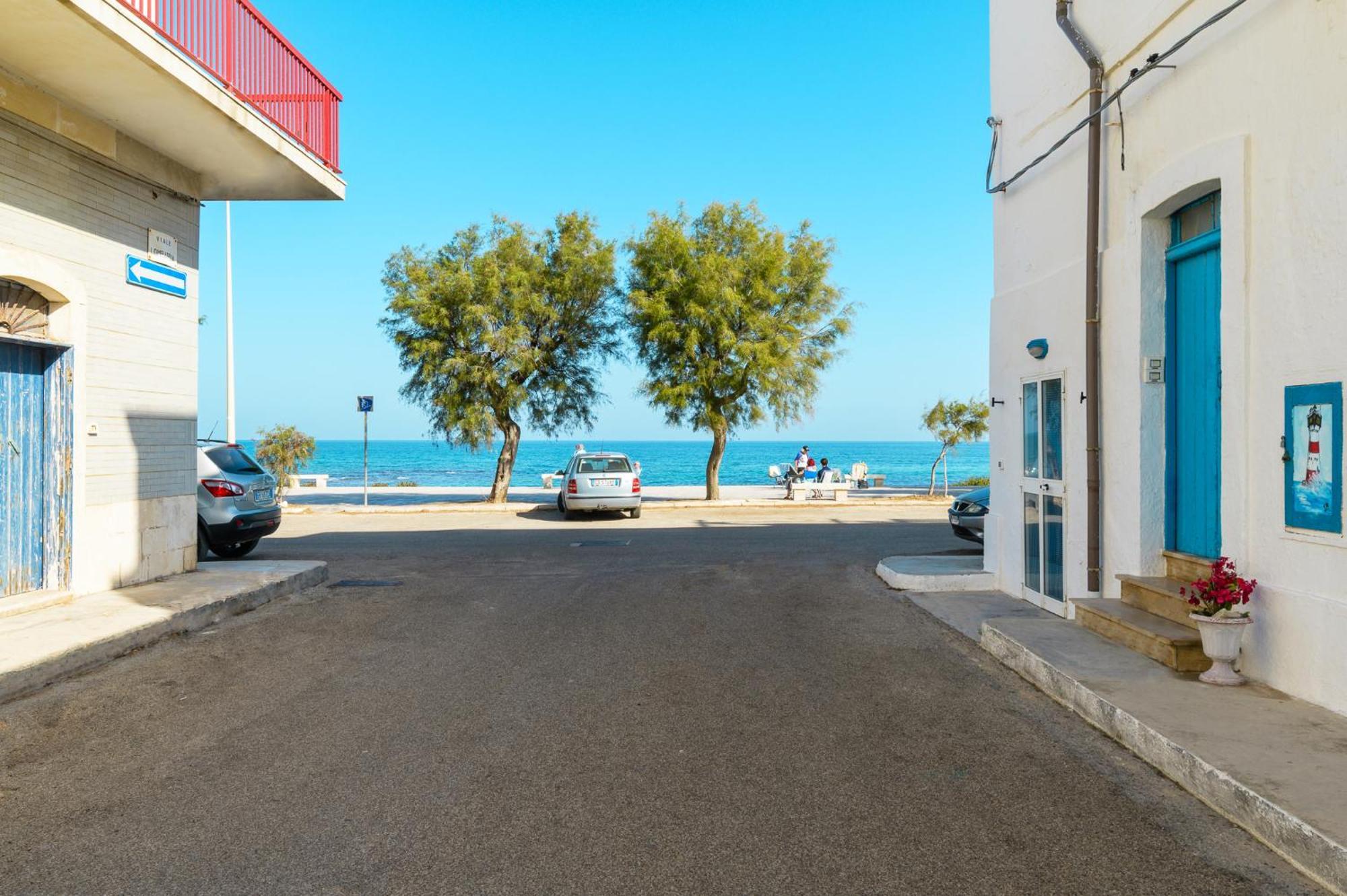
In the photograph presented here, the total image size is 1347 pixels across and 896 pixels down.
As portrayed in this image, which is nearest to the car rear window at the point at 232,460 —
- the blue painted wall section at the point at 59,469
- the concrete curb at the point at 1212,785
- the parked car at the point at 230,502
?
the parked car at the point at 230,502

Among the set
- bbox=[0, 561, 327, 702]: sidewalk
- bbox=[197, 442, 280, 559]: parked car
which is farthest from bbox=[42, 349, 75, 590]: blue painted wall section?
bbox=[197, 442, 280, 559]: parked car

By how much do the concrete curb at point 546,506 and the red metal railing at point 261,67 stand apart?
13.8m

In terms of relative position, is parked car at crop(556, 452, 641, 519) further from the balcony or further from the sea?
the sea

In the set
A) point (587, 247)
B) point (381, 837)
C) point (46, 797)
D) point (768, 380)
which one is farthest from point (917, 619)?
point (587, 247)

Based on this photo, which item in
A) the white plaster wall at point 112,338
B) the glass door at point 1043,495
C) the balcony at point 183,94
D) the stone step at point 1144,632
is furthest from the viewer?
the glass door at point 1043,495

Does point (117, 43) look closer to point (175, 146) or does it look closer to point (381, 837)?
point (175, 146)

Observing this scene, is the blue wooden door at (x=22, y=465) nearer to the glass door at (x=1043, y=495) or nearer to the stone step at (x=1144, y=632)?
the stone step at (x=1144, y=632)

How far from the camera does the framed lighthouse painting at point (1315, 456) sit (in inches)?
196

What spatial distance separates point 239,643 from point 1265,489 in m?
7.95

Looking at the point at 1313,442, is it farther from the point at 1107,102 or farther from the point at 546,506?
the point at 546,506

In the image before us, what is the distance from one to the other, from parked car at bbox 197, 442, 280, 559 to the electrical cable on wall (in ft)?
34.6

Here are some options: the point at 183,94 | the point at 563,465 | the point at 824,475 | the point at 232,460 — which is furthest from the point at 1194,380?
the point at 563,465

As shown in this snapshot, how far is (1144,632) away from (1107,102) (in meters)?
4.38

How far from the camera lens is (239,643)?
305 inches
